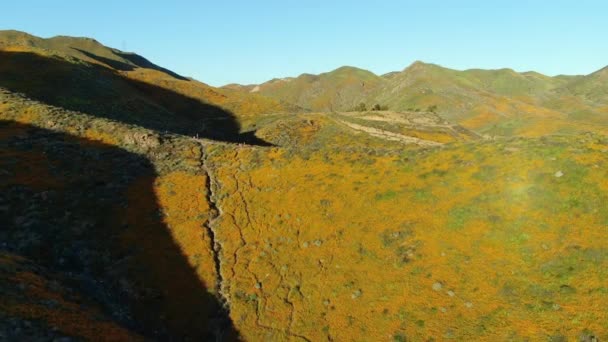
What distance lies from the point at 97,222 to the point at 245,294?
15.8 metres

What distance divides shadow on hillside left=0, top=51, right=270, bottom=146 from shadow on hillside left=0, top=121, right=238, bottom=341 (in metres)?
27.8

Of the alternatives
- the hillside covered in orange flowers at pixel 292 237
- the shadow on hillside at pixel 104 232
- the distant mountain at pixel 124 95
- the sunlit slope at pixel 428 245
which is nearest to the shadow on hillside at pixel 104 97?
the distant mountain at pixel 124 95

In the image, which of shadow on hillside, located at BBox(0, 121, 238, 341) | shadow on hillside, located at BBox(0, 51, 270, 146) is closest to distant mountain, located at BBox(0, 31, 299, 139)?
shadow on hillside, located at BBox(0, 51, 270, 146)

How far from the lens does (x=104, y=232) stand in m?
36.4

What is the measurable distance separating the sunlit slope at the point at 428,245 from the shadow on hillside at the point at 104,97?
142 feet

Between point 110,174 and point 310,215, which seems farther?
point 110,174

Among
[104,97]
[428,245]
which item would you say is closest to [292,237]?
[428,245]

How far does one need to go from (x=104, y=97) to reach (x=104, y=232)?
53.9 metres

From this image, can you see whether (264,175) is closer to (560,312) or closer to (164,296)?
(164,296)

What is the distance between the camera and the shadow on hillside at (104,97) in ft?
242

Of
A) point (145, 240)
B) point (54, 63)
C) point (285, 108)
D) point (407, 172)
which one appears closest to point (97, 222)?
point (145, 240)

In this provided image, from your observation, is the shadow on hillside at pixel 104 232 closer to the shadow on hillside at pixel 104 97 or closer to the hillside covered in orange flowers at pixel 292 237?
the hillside covered in orange flowers at pixel 292 237

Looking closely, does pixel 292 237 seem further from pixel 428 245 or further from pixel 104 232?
pixel 104 232

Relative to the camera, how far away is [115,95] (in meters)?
85.0
